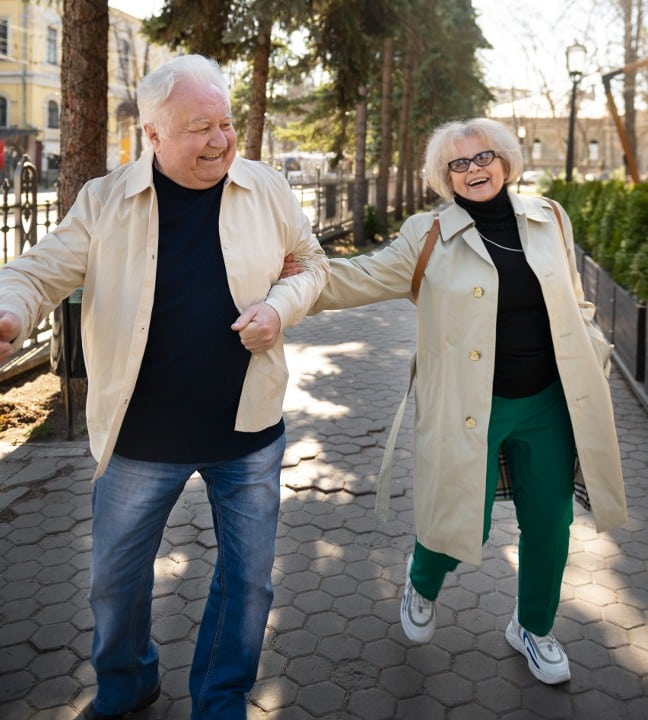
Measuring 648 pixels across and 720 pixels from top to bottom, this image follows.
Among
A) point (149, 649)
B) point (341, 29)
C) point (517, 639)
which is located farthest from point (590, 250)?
point (149, 649)

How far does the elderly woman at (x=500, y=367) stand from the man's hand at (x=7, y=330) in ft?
4.02

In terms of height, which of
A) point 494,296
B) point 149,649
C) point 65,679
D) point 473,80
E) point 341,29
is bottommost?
point 65,679

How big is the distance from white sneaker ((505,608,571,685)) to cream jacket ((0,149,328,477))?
1.45 metres

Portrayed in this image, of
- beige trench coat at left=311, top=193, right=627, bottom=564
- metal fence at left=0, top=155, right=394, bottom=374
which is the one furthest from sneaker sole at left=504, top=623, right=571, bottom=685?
metal fence at left=0, top=155, right=394, bottom=374

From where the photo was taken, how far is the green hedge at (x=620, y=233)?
28.5 feet

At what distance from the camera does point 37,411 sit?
6691 millimetres

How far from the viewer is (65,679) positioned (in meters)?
3.17

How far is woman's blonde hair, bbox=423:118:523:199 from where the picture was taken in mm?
3051

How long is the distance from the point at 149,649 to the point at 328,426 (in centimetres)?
377

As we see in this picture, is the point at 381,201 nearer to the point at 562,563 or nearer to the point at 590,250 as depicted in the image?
the point at 590,250

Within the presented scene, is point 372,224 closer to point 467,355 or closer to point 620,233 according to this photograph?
point 620,233

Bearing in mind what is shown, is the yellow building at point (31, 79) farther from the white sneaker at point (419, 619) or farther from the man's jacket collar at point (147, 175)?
the man's jacket collar at point (147, 175)

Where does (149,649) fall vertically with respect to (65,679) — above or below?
above

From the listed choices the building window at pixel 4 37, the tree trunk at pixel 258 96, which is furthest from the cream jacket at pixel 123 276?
the building window at pixel 4 37
